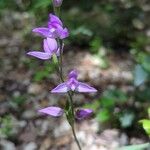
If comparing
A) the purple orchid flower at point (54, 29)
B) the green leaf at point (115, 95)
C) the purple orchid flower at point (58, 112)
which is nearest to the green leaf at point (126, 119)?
the green leaf at point (115, 95)

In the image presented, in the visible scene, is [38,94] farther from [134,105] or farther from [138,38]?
[138,38]

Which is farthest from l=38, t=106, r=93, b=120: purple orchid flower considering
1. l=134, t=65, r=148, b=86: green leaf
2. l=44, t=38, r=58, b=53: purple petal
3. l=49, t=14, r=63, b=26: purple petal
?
l=134, t=65, r=148, b=86: green leaf

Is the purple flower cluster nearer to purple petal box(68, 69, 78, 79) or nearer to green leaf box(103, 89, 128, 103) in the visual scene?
purple petal box(68, 69, 78, 79)

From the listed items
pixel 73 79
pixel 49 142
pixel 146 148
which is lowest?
pixel 49 142

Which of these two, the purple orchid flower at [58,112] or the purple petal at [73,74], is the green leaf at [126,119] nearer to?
the purple orchid flower at [58,112]

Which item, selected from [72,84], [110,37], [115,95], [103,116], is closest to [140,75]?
[115,95]

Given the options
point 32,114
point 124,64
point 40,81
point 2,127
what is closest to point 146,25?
point 124,64
